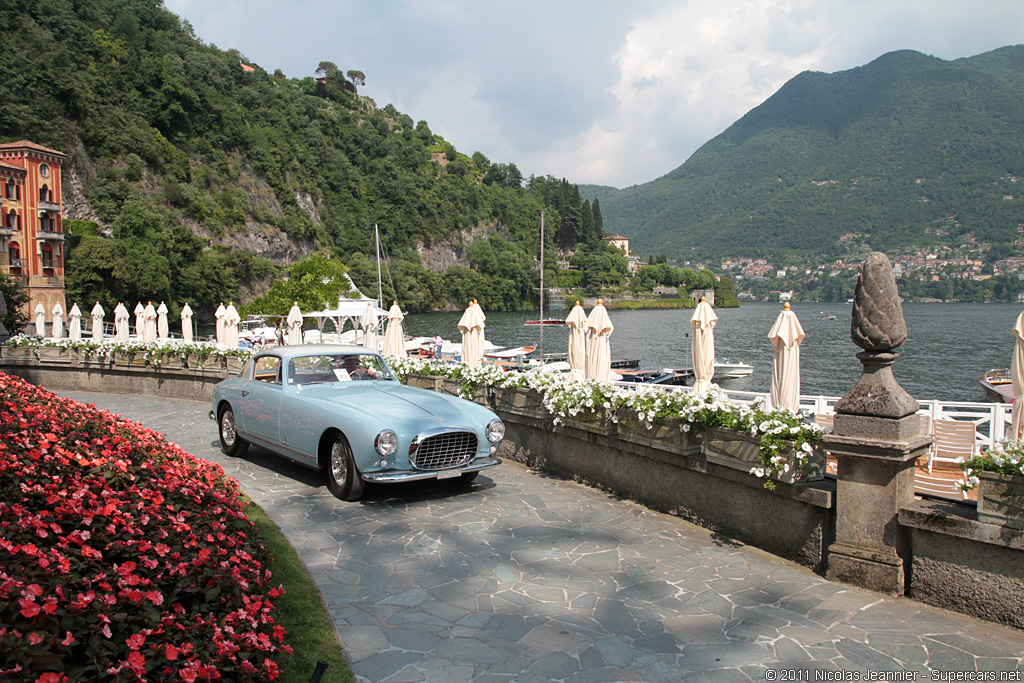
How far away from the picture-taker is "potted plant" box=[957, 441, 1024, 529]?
4.09m

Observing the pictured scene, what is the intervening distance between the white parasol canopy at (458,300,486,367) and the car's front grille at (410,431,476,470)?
6.09 m

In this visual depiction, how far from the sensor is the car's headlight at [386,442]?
6520 mm

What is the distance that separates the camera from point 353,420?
6.78 m

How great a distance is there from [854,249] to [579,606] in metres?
173

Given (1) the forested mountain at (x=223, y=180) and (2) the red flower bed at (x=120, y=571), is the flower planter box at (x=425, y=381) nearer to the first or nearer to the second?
(2) the red flower bed at (x=120, y=571)

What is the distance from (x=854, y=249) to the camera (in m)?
155

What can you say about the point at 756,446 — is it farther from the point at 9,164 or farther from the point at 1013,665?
the point at 9,164

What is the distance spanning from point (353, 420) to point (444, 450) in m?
1.01

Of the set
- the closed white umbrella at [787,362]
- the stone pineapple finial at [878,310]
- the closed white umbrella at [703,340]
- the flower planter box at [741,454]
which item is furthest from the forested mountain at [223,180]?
the stone pineapple finial at [878,310]

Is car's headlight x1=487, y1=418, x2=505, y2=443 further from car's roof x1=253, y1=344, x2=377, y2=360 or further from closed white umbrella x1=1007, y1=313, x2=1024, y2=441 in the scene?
closed white umbrella x1=1007, y1=313, x2=1024, y2=441

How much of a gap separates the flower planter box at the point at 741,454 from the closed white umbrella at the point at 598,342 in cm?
519

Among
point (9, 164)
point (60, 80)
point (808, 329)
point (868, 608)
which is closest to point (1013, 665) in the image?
point (868, 608)

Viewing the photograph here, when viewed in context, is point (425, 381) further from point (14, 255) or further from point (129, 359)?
point (14, 255)

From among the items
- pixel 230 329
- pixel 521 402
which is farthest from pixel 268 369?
pixel 230 329
